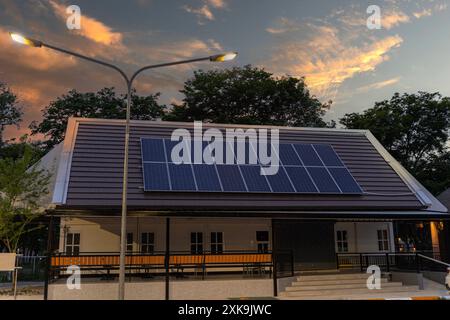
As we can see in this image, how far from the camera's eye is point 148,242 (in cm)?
2253

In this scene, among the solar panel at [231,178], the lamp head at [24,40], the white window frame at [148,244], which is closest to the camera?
the lamp head at [24,40]

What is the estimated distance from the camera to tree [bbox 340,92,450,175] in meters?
45.4

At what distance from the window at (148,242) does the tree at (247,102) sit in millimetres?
24702

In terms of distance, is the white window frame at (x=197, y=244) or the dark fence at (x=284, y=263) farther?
the white window frame at (x=197, y=244)

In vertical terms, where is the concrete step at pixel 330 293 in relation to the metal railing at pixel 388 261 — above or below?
below

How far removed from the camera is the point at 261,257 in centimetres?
2097

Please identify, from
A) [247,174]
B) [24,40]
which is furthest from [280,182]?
[24,40]

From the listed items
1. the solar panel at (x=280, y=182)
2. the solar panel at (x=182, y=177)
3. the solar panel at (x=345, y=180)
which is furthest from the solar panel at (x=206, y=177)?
the solar panel at (x=345, y=180)

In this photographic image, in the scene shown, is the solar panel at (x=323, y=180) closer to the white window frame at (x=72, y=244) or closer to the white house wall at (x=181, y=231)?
the white house wall at (x=181, y=231)

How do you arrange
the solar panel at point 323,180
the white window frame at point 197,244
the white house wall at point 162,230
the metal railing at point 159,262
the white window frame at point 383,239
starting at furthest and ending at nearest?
the white window frame at point 383,239
the white window frame at point 197,244
the solar panel at point 323,180
the white house wall at point 162,230
the metal railing at point 159,262

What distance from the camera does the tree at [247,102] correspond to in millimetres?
46438

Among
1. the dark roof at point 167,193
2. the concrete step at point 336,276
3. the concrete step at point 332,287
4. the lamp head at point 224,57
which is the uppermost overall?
the lamp head at point 224,57
